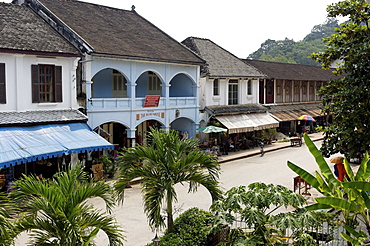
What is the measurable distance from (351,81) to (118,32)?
1450 centimetres

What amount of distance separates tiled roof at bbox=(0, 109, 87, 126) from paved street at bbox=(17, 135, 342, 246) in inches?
154

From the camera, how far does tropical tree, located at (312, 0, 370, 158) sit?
43.9 feet

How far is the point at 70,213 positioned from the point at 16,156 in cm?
879

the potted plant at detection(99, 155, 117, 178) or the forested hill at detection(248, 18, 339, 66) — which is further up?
the forested hill at detection(248, 18, 339, 66)

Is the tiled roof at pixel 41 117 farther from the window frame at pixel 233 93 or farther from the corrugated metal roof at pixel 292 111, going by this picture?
the corrugated metal roof at pixel 292 111

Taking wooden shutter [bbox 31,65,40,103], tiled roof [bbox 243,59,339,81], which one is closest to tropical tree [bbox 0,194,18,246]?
wooden shutter [bbox 31,65,40,103]

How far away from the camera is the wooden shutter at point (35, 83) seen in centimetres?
1776

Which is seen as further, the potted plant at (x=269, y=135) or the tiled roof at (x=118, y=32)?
the potted plant at (x=269, y=135)

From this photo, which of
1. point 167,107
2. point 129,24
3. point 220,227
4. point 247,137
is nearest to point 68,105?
point 167,107

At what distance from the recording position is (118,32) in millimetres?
24375

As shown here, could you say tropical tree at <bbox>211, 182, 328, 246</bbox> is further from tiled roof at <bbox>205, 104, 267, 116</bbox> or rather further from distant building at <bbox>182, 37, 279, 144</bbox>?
tiled roof at <bbox>205, 104, 267, 116</bbox>

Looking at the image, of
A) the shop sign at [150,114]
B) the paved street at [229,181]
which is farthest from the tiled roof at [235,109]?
the shop sign at [150,114]

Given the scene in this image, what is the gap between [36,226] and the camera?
22.5 ft

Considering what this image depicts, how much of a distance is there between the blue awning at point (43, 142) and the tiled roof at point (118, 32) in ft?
14.0
